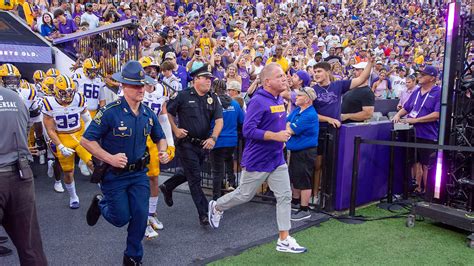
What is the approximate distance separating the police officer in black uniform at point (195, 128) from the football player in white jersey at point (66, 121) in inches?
62.6

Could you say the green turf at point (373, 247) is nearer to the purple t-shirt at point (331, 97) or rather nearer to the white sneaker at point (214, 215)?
the white sneaker at point (214, 215)

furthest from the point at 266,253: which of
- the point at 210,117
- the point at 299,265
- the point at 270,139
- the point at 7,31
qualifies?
the point at 7,31

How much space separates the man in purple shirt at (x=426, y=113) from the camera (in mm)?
7152

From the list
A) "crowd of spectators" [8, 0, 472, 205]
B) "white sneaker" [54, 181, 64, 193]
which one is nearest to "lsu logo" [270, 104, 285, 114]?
"crowd of spectators" [8, 0, 472, 205]

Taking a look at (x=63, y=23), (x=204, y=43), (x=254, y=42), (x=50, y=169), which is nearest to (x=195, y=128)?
(x=50, y=169)

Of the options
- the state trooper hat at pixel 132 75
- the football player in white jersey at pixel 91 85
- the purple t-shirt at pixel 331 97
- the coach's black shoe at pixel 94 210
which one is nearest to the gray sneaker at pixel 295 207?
the purple t-shirt at pixel 331 97

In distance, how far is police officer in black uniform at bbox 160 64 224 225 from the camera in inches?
233

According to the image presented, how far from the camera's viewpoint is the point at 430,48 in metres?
21.9

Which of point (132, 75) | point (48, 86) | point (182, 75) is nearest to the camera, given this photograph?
point (132, 75)

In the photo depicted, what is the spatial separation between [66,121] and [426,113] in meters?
5.41

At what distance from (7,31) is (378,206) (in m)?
9.65

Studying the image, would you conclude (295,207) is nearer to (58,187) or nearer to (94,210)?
(94,210)

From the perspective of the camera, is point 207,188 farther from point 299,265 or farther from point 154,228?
point 299,265

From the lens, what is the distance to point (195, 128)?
594 centimetres
